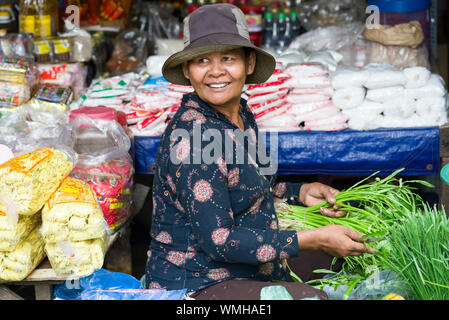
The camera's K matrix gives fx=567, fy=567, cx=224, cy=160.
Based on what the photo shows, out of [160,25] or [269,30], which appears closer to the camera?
[269,30]

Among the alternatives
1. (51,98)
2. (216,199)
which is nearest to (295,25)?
(51,98)

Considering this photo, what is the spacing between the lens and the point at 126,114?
3.30 metres

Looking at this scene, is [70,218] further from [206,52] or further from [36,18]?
[36,18]

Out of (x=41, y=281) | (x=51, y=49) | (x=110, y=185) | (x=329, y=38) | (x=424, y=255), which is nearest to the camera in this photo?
(x=424, y=255)

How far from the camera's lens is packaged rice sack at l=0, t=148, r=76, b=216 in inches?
82.4

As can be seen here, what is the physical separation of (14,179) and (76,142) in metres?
0.80

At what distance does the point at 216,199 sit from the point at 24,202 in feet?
2.56

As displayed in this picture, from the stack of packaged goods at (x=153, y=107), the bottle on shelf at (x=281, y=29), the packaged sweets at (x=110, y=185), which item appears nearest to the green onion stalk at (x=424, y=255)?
the packaged sweets at (x=110, y=185)

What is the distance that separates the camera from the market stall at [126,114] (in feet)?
7.28

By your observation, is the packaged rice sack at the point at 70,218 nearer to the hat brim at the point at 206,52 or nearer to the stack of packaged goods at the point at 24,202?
the stack of packaged goods at the point at 24,202

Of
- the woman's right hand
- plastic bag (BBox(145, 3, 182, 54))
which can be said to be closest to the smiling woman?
the woman's right hand

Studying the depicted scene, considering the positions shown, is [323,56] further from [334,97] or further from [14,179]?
[14,179]

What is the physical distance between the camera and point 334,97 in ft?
10.7
